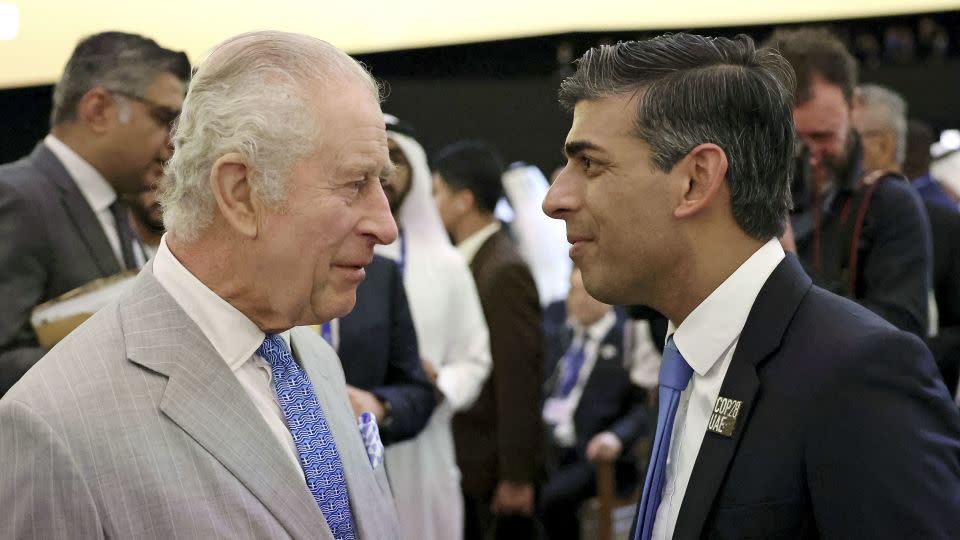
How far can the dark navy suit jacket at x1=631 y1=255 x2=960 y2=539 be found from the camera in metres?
1.52

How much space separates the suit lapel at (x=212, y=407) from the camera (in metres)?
1.48

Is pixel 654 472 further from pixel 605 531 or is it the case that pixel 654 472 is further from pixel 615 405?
pixel 615 405

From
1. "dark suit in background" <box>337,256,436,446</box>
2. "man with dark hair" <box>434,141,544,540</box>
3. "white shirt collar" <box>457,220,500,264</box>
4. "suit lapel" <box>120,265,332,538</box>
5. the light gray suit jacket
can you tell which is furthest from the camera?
"white shirt collar" <box>457,220,500,264</box>

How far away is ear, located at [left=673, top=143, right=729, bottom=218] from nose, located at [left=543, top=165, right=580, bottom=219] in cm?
18

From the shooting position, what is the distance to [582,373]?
5.43 meters

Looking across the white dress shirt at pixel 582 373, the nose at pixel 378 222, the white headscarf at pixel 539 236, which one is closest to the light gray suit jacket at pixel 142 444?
the nose at pixel 378 222

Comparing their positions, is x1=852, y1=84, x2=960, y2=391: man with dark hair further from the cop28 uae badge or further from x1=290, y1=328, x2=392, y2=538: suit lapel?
x1=290, y1=328, x2=392, y2=538: suit lapel

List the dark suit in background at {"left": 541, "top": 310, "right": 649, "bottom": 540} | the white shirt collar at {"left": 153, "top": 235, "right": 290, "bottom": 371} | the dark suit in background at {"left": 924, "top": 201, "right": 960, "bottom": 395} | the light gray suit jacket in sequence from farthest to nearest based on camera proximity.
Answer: the dark suit in background at {"left": 541, "top": 310, "right": 649, "bottom": 540} → the dark suit in background at {"left": 924, "top": 201, "right": 960, "bottom": 395} → the white shirt collar at {"left": 153, "top": 235, "right": 290, "bottom": 371} → the light gray suit jacket

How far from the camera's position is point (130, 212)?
2.79 metres

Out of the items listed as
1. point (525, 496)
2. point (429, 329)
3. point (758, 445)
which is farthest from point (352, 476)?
point (525, 496)

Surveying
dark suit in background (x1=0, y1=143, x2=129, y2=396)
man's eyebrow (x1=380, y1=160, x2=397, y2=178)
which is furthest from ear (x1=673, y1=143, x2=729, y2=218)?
dark suit in background (x1=0, y1=143, x2=129, y2=396)

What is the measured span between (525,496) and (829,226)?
2.02 m

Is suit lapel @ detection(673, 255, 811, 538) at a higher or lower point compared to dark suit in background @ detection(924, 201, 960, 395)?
higher

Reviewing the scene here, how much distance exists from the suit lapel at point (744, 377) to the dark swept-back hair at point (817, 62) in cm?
137
